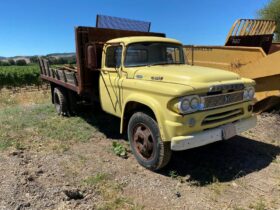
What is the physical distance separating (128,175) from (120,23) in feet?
14.9

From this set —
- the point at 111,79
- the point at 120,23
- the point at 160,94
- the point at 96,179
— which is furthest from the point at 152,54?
the point at 96,179

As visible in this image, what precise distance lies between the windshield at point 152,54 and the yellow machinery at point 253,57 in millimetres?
727

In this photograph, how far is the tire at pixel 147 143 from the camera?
15.8 ft

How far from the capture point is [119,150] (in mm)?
6016

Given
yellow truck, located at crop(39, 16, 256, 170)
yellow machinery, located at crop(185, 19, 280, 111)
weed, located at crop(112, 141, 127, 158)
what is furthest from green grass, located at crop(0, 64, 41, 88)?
weed, located at crop(112, 141, 127, 158)

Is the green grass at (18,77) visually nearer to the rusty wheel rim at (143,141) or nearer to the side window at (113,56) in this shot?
the side window at (113,56)

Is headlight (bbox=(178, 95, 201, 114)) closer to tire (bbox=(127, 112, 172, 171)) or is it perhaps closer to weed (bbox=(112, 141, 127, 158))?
tire (bbox=(127, 112, 172, 171))

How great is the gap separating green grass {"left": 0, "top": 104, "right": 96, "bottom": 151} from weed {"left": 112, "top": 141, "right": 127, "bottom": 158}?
945 millimetres

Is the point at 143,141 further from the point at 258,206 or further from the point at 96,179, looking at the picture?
the point at 258,206

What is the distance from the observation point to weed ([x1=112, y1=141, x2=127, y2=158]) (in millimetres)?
5880

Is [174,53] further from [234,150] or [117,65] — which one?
[234,150]

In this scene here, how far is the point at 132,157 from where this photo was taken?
5.83 m

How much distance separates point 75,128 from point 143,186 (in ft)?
11.6

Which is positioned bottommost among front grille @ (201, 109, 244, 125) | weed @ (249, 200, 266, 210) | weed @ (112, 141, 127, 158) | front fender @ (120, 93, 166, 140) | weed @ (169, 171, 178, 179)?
weed @ (249, 200, 266, 210)
